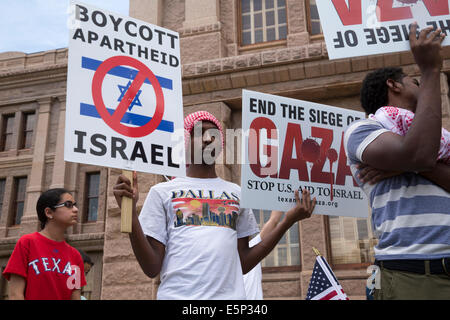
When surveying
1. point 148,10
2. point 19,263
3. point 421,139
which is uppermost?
point 148,10

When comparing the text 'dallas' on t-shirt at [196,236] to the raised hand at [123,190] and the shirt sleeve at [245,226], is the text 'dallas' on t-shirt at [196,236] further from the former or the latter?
the raised hand at [123,190]

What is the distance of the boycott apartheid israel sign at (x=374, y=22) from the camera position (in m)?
2.65

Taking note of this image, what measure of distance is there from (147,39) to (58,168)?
21.8 m

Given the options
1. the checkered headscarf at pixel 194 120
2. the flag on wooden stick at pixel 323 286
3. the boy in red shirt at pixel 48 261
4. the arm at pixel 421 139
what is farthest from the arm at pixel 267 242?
the boy in red shirt at pixel 48 261

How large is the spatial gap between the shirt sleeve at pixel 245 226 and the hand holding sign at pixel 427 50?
1337 millimetres

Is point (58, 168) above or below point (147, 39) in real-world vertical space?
above

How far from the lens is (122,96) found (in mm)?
2764

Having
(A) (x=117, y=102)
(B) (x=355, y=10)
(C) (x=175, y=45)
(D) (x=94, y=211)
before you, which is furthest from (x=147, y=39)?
(D) (x=94, y=211)

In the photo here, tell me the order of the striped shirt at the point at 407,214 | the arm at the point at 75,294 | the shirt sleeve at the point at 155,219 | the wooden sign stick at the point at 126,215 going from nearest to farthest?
1. the striped shirt at the point at 407,214
2. the wooden sign stick at the point at 126,215
3. the shirt sleeve at the point at 155,219
4. the arm at the point at 75,294

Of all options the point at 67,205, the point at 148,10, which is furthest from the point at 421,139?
the point at 148,10

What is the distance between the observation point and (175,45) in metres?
3.11

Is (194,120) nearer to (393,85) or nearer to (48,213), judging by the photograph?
(393,85)

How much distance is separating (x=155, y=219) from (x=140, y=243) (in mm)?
202

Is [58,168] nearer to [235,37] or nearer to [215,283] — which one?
[235,37]
